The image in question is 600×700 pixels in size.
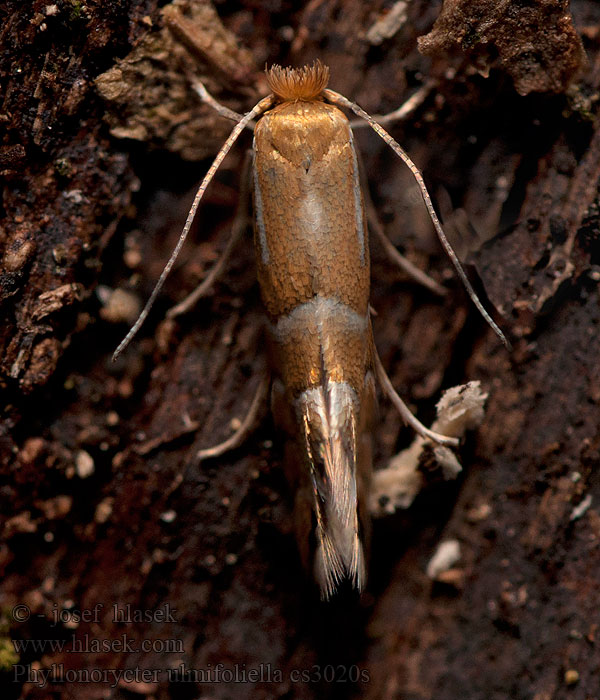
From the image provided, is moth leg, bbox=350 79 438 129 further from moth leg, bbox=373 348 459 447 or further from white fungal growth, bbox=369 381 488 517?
white fungal growth, bbox=369 381 488 517

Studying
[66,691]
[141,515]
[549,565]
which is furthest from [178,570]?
[549,565]

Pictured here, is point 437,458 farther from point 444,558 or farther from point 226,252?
point 226,252

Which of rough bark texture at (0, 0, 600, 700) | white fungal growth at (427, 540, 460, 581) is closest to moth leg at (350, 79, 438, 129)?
rough bark texture at (0, 0, 600, 700)

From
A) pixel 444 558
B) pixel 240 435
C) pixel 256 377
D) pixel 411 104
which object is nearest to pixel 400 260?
pixel 411 104

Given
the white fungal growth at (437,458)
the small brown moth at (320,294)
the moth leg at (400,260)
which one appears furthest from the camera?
the moth leg at (400,260)

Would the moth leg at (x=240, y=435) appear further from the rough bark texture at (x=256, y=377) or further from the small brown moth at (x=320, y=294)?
the small brown moth at (x=320, y=294)

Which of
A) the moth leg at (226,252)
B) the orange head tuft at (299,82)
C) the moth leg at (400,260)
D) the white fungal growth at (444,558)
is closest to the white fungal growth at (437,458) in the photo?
the white fungal growth at (444,558)
